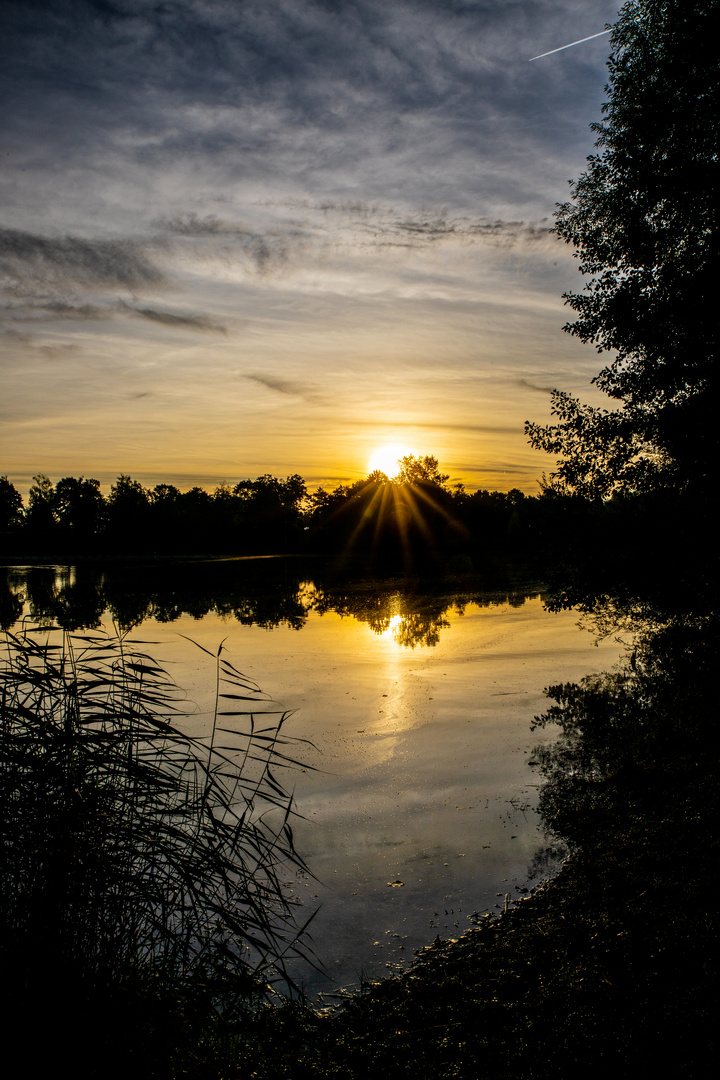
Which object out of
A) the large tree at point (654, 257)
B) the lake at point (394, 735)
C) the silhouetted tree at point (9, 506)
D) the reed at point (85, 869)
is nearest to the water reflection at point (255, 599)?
the lake at point (394, 735)

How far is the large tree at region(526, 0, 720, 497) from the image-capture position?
9836mm

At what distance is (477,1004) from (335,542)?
63.0 m

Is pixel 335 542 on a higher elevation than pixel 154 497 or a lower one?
lower

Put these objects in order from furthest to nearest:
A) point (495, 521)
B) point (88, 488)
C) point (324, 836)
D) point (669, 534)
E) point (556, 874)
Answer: point (88, 488) → point (495, 521) → point (669, 534) → point (324, 836) → point (556, 874)

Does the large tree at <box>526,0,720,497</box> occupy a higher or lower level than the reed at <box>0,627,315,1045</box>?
higher

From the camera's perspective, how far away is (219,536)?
7006 cm

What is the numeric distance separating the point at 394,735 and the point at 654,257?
913 cm

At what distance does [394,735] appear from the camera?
899 cm

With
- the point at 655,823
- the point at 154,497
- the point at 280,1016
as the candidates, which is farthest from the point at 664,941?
the point at 154,497

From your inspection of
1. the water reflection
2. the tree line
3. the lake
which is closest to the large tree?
the lake

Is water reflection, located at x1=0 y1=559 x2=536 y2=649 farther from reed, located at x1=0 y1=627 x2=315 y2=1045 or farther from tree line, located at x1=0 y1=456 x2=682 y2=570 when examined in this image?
tree line, located at x1=0 y1=456 x2=682 y2=570

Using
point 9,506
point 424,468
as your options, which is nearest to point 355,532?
point 424,468

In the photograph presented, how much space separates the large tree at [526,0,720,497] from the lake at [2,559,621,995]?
4.41 m

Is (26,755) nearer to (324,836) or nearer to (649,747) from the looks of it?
(324,836)
